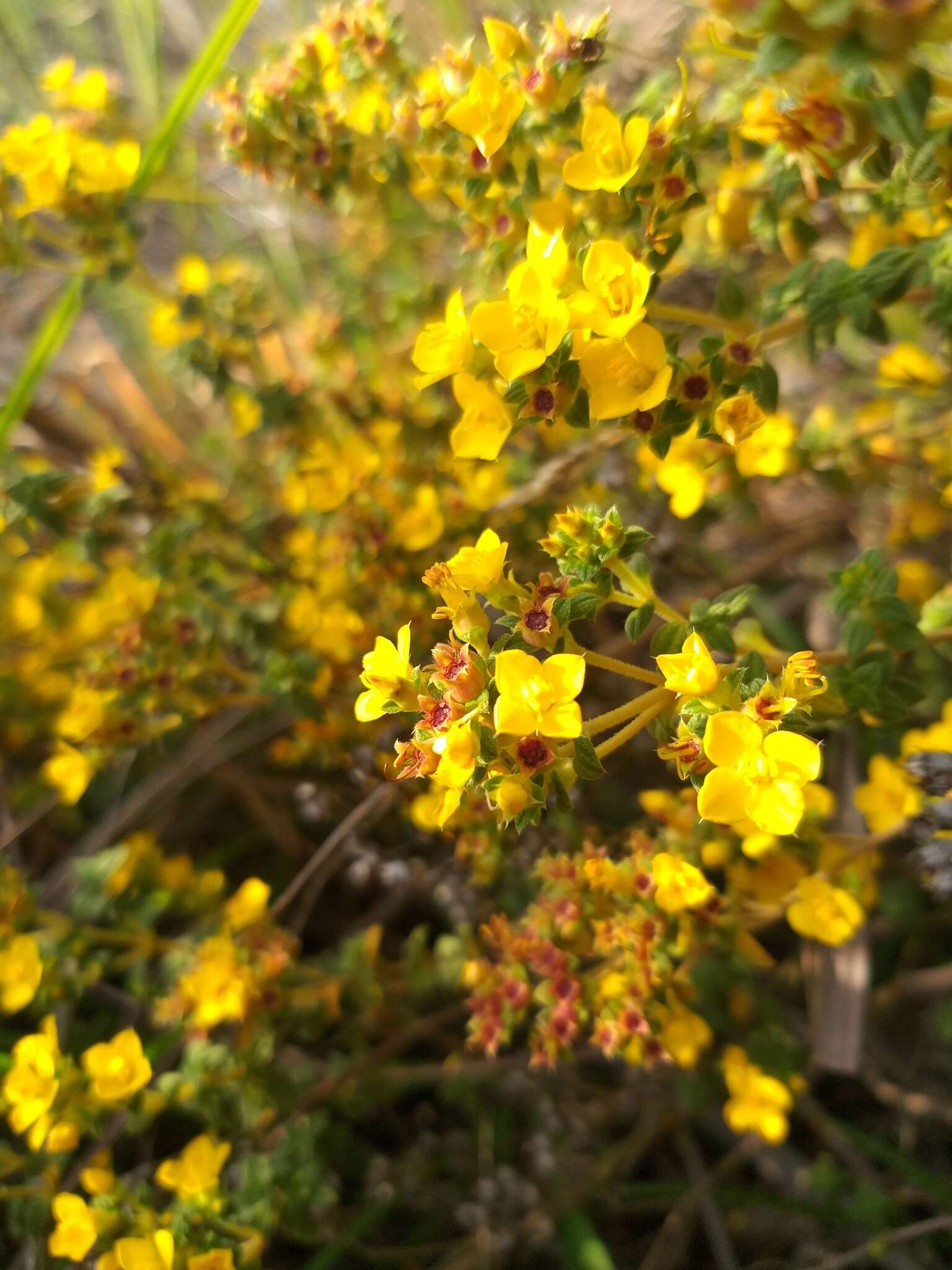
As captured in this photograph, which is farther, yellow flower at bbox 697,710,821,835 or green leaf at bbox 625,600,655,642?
green leaf at bbox 625,600,655,642

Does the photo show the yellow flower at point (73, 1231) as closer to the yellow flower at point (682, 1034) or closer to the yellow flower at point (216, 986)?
the yellow flower at point (216, 986)

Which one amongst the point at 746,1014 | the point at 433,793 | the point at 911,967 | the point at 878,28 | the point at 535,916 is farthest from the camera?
the point at 911,967

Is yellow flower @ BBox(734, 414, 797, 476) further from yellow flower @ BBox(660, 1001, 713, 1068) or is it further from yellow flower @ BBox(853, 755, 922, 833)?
yellow flower @ BBox(660, 1001, 713, 1068)

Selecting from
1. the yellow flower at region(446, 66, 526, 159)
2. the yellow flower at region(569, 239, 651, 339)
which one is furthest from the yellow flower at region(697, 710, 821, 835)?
the yellow flower at region(446, 66, 526, 159)

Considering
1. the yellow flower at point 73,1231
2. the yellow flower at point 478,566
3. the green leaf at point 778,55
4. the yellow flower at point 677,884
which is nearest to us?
the green leaf at point 778,55

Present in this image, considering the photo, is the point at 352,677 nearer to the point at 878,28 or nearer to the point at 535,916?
the point at 535,916

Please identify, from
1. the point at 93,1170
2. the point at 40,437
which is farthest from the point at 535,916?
the point at 40,437

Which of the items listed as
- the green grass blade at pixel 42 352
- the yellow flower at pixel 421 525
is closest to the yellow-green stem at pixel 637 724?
the yellow flower at pixel 421 525
